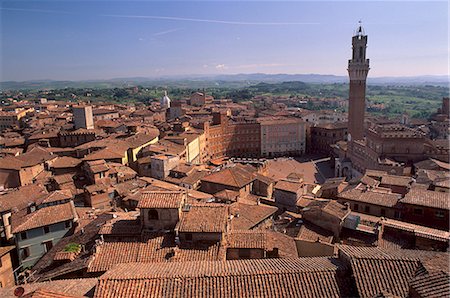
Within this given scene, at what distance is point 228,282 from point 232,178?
1117 inches

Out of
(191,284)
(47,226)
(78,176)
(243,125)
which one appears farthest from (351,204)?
(243,125)

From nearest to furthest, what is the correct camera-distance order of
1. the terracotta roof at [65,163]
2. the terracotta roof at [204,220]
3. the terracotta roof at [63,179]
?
the terracotta roof at [204,220], the terracotta roof at [63,179], the terracotta roof at [65,163]

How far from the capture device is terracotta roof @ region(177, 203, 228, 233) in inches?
722

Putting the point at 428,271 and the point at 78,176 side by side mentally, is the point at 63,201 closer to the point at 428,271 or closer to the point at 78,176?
the point at 78,176

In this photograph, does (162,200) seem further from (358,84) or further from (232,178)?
(358,84)

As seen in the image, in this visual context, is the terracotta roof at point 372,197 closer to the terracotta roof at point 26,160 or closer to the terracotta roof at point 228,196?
the terracotta roof at point 228,196

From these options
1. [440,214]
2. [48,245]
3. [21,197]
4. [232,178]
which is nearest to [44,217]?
[48,245]

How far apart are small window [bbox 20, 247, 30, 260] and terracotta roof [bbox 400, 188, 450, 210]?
2953cm

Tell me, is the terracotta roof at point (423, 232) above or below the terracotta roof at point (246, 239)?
below

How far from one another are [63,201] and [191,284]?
2132 centimetres

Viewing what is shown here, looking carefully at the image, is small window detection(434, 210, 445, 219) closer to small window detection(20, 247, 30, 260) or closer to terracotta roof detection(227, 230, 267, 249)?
terracotta roof detection(227, 230, 267, 249)

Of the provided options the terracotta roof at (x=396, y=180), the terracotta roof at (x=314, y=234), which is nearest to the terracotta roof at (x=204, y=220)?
the terracotta roof at (x=314, y=234)

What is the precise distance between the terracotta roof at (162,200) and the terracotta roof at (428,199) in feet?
59.7

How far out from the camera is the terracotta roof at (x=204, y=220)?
722 inches
